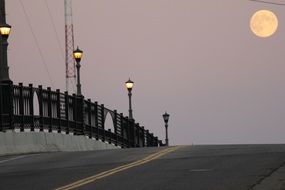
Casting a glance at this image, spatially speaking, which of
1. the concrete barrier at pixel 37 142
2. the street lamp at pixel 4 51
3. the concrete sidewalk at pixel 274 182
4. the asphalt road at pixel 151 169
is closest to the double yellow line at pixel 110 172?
the asphalt road at pixel 151 169

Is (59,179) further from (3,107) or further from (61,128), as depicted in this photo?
(61,128)

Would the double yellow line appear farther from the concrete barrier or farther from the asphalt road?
the concrete barrier

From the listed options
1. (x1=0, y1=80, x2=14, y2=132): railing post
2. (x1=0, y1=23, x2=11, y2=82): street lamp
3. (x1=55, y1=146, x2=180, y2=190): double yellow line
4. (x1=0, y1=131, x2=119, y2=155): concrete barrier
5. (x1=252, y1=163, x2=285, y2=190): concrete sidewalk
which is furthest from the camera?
(x1=0, y1=80, x2=14, y2=132): railing post

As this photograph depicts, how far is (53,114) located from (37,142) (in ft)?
15.4

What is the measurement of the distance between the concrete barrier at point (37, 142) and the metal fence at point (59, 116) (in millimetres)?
425

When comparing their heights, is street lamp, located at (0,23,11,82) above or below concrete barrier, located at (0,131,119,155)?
above

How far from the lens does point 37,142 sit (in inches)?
1214

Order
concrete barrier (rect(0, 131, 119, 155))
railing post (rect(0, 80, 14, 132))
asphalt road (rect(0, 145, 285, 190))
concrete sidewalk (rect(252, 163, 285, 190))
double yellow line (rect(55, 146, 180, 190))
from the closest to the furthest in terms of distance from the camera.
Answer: concrete sidewalk (rect(252, 163, 285, 190)) < asphalt road (rect(0, 145, 285, 190)) < double yellow line (rect(55, 146, 180, 190)) < concrete barrier (rect(0, 131, 119, 155)) < railing post (rect(0, 80, 14, 132))

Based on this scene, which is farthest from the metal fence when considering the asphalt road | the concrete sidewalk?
the concrete sidewalk

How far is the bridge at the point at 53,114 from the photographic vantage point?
1192 inches

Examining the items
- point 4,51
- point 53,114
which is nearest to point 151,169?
point 4,51

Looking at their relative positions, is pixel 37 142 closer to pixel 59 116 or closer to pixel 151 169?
pixel 59 116

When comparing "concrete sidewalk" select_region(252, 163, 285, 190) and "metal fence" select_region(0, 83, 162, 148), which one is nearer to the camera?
"concrete sidewalk" select_region(252, 163, 285, 190)

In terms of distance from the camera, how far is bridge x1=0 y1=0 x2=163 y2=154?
30288mm
